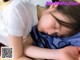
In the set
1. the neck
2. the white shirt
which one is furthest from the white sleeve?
the neck

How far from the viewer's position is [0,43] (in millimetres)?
816

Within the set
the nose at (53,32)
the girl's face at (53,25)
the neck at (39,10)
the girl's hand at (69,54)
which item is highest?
the neck at (39,10)

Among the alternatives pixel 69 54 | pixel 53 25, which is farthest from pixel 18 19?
pixel 69 54

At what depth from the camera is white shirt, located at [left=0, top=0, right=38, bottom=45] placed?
731mm

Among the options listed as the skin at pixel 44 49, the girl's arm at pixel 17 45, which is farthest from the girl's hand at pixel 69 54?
the girl's arm at pixel 17 45

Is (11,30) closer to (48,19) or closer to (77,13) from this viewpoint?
(48,19)

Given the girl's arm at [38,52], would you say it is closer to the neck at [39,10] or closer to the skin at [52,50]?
the skin at [52,50]

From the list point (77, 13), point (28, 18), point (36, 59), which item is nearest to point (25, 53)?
point (36, 59)

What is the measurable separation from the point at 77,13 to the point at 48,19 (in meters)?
0.13

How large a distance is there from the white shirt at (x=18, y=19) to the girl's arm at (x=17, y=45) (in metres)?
0.02

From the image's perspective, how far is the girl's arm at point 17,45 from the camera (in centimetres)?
74

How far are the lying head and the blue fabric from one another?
0.13 ft

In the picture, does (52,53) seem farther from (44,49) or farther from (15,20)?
(15,20)

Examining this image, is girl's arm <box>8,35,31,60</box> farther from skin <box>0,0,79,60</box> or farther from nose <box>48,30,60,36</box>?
nose <box>48,30,60,36</box>
